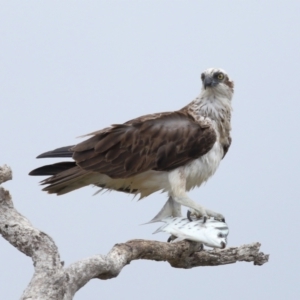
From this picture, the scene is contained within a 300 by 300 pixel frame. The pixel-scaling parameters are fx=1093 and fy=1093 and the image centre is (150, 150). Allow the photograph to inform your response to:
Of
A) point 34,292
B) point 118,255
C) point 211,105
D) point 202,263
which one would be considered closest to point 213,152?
point 211,105

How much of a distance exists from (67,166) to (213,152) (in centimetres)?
140

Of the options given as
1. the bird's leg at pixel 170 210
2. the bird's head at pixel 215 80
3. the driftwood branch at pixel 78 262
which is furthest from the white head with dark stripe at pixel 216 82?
the driftwood branch at pixel 78 262

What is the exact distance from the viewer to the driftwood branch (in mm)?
7871

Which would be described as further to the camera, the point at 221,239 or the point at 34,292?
the point at 221,239

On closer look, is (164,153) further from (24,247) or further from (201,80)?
(24,247)

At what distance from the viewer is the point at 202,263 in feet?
32.7

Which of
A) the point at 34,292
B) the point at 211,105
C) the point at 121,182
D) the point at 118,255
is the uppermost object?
the point at 211,105

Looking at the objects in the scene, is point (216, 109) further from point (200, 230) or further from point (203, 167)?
point (200, 230)

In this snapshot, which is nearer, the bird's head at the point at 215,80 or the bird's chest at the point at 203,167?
the bird's chest at the point at 203,167

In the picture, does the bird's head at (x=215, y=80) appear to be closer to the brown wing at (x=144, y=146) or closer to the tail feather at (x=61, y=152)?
the brown wing at (x=144, y=146)

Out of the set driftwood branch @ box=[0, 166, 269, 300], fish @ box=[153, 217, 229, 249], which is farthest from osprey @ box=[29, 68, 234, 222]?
driftwood branch @ box=[0, 166, 269, 300]

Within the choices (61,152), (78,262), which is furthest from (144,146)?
(78,262)

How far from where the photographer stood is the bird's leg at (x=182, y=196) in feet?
33.2

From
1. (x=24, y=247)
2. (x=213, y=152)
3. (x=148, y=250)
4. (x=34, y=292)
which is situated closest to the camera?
(x=34, y=292)
